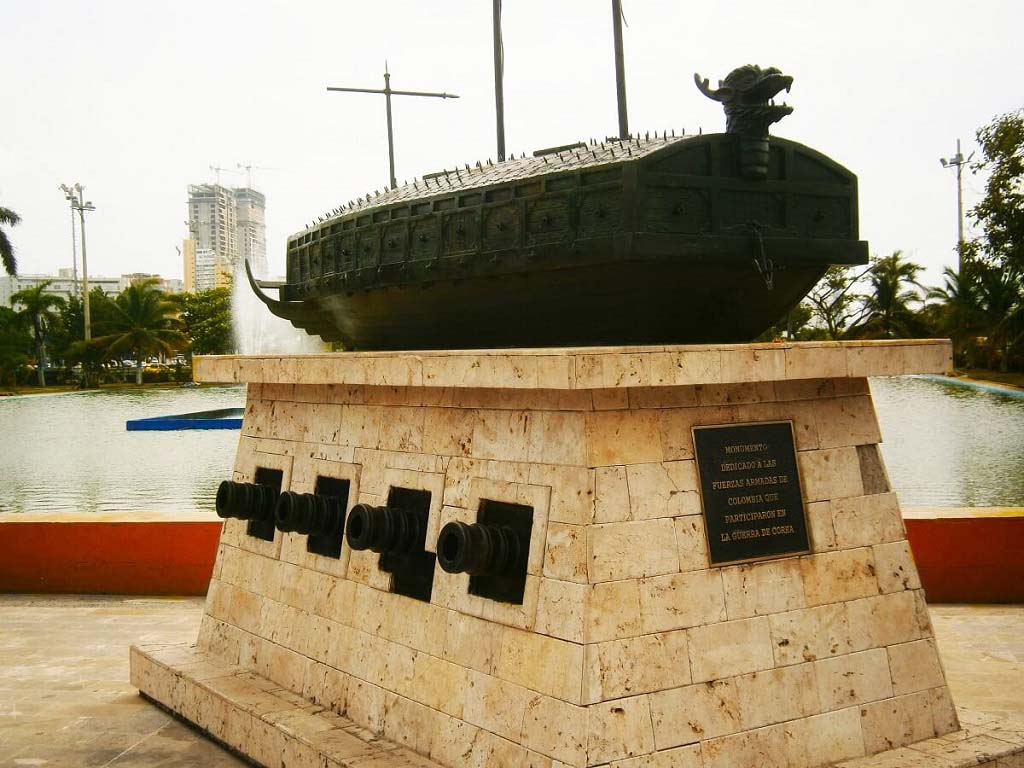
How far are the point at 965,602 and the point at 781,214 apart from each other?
5.51m

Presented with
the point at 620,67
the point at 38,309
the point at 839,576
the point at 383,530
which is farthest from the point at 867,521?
the point at 38,309

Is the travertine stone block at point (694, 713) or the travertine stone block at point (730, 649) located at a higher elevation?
the travertine stone block at point (730, 649)

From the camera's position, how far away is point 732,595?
183 inches

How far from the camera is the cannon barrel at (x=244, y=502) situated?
6.39 metres

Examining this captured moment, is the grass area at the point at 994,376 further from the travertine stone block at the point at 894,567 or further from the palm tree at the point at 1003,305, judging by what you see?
the travertine stone block at the point at 894,567

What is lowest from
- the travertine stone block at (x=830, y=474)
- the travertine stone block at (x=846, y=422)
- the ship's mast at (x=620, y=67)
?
the travertine stone block at (x=830, y=474)

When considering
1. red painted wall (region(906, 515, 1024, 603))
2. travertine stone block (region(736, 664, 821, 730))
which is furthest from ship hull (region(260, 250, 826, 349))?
red painted wall (region(906, 515, 1024, 603))

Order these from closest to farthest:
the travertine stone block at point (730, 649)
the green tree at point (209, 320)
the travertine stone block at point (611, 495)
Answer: the travertine stone block at point (611, 495), the travertine stone block at point (730, 649), the green tree at point (209, 320)

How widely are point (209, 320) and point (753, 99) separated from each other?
155ft

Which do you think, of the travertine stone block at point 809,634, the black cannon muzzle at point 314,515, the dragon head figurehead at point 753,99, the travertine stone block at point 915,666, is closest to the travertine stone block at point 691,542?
the travertine stone block at point 809,634

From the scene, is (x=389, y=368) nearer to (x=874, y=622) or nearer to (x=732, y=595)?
(x=732, y=595)

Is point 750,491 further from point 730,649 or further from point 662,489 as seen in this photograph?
point 730,649

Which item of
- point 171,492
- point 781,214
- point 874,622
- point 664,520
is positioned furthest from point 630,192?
point 171,492

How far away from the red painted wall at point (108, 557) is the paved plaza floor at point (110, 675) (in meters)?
0.15
